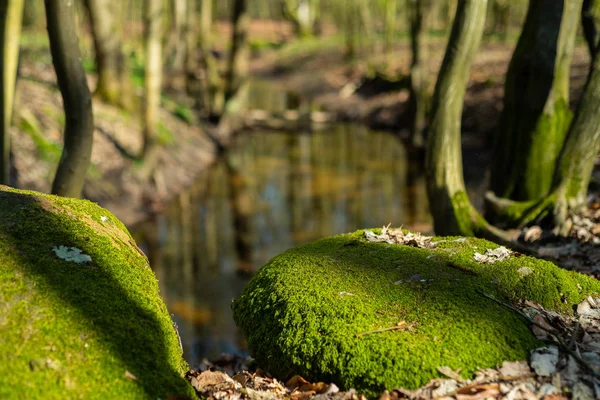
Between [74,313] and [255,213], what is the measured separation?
30.6 ft

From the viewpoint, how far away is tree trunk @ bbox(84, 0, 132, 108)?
45.7 ft

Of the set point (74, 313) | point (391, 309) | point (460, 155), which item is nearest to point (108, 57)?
point (460, 155)

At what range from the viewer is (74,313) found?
2.49 metres

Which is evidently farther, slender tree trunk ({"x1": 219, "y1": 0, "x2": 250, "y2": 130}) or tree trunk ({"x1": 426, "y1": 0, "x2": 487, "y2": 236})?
slender tree trunk ({"x1": 219, "y1": 0, "x2": 250, "y2": 130})

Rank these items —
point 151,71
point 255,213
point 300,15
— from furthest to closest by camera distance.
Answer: point 300,15 < point 255,213 < point 151,71

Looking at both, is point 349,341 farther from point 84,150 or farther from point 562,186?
point 562,186

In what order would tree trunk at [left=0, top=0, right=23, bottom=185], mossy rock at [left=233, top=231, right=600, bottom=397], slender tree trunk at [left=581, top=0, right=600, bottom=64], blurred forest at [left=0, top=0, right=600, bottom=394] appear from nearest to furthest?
mossy rock at [left=233, top=231, right=600, bottom=397], blurred forest at [left=0, top=0, right=600, bottom=394], tree trunk at [left=0, top=0, right=23, bottom=185], slender tree trunk at [left=581, top=0, right=600, bottom=64]

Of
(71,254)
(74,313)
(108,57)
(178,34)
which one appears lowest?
(74,313)

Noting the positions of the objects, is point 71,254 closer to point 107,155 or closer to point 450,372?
point 450,372

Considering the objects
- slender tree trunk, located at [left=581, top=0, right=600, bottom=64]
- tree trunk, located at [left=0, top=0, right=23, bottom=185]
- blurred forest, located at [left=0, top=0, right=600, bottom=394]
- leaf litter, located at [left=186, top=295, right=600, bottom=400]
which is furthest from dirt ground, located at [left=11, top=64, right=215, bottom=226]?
slender tree trunk, located at [left=581, top=0, right=600, bottom=64]

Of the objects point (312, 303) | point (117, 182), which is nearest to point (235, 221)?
point (117, 182)

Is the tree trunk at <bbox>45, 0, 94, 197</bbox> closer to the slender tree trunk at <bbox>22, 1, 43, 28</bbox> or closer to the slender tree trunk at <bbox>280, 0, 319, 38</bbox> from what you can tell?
the slender tree trunk at <bbox>22, 1, 43, 28</bbox>

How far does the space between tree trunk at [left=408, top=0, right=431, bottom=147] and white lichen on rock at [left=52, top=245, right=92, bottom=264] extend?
1437 cm

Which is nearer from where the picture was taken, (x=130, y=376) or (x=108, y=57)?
(x=130, y=376)
